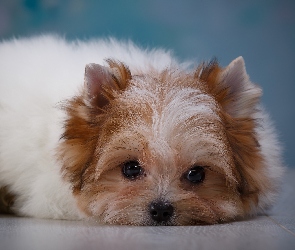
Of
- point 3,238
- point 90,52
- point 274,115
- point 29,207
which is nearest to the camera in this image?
point 3,238

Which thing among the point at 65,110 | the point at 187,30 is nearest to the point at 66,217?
the point at 65,110

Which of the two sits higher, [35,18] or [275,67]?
[35,18]

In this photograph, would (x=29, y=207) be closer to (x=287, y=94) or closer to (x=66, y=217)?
(x=66, y=217)

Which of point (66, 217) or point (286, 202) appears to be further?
point (286, 202)

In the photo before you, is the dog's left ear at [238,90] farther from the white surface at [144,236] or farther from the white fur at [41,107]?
the white surface at [144,236]

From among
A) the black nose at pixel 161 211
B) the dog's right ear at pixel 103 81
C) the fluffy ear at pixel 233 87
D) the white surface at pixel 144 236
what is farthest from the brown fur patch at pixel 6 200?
the fluffy ear at pixel 233 87

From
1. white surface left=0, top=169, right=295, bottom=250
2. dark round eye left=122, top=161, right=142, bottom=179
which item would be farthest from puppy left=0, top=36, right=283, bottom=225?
white surface left=0, top=169, right=295, bottom=250

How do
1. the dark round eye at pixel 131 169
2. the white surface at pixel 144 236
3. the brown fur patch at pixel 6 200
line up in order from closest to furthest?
1. the white surface at pixel 144 236
2. the dark round eye at pixel 131 169
3. the brown fur patch at pixel 6 200

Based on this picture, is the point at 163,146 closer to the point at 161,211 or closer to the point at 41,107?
the point at 161,211
